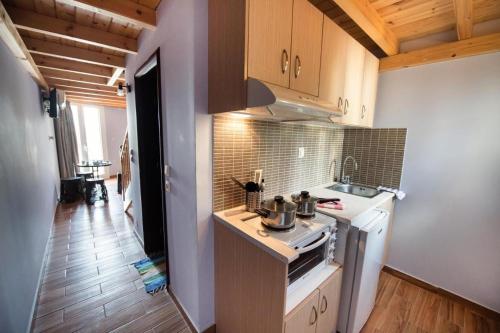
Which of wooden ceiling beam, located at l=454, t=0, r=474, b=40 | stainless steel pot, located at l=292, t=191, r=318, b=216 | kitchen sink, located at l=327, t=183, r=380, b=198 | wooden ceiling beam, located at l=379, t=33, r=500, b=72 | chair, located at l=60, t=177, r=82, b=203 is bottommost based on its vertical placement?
chair, located at l=60, t=177, r=82, b=203

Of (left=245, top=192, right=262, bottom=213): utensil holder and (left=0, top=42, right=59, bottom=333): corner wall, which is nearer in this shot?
(left=0, top=42, right=59, bottom=333): corner wall

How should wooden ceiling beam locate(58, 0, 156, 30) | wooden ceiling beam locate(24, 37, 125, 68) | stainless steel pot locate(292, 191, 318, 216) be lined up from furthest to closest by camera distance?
1. wooden ceiling beam locate(24, 37, 125, 68)
2. stainless steel pot locate(292, 191, 318, 216)
3. wooden ceiling beam locate(58, 0, 156, 30)

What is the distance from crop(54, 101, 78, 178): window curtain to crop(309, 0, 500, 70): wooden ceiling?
5.88 metres

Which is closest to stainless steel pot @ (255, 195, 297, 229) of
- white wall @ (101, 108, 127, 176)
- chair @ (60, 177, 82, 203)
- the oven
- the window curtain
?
the oven

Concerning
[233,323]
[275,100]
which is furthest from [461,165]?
[233,323]

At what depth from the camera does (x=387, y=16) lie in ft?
5.84

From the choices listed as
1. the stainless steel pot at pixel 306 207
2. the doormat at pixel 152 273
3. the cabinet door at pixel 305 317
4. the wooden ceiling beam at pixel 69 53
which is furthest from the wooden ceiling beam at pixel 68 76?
the cabinet door at pixel 305 317

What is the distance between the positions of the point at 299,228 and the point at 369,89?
1.69 metres

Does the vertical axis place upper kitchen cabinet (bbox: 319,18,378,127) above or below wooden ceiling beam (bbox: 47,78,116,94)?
below

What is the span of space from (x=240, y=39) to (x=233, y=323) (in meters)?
1.66

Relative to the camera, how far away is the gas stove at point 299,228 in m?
1.11

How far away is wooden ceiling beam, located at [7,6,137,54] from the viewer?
5.14 feet

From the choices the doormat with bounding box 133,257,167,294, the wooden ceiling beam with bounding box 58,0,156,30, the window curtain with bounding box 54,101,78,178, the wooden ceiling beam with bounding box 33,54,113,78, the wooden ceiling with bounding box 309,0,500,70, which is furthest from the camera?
the window curtain with bounding box 54,101,78,178

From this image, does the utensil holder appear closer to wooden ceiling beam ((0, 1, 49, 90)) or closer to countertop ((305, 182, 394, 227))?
countertop ((305, 182, 394, 227))
